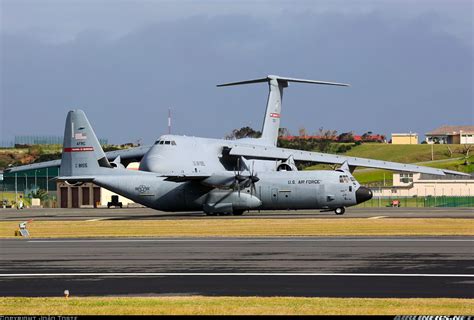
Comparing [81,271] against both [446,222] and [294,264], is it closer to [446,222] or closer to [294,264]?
[294,264]

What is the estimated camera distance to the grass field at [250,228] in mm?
36688

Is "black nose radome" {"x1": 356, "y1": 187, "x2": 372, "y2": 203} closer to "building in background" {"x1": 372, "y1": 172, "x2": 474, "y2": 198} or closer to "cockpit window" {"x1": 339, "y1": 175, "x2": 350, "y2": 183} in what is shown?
"cockpit window" {"x1": 339, "y1": 175, "x2": 350, "y2": 183}

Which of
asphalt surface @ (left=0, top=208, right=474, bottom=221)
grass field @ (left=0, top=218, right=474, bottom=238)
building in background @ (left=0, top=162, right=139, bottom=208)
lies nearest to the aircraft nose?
asphalt surface @ (left=0, top=208, right=474, bottom=221)

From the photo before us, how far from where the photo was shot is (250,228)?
40.8m

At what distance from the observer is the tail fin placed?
5928 cm

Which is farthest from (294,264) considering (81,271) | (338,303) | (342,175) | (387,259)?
(342,175)

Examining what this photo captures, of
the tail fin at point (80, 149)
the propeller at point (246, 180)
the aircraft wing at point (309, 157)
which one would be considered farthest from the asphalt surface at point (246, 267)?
the aircraft wing at point (309, 157)

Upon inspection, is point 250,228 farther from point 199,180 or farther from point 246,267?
point 246,267

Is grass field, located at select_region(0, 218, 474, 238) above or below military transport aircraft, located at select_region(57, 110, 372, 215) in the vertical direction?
below

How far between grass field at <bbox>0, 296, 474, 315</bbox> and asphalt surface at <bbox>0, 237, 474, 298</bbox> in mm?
979

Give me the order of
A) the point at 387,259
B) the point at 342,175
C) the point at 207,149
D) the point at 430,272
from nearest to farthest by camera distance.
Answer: the point at 430,272 → the point at 387,259 → the point at 342,175 → the point at 207,149

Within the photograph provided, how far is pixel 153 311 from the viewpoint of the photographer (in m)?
16.3

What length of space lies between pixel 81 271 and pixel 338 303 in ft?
28.2

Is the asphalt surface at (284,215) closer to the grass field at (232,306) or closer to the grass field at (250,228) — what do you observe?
the grass field at (250,228)
